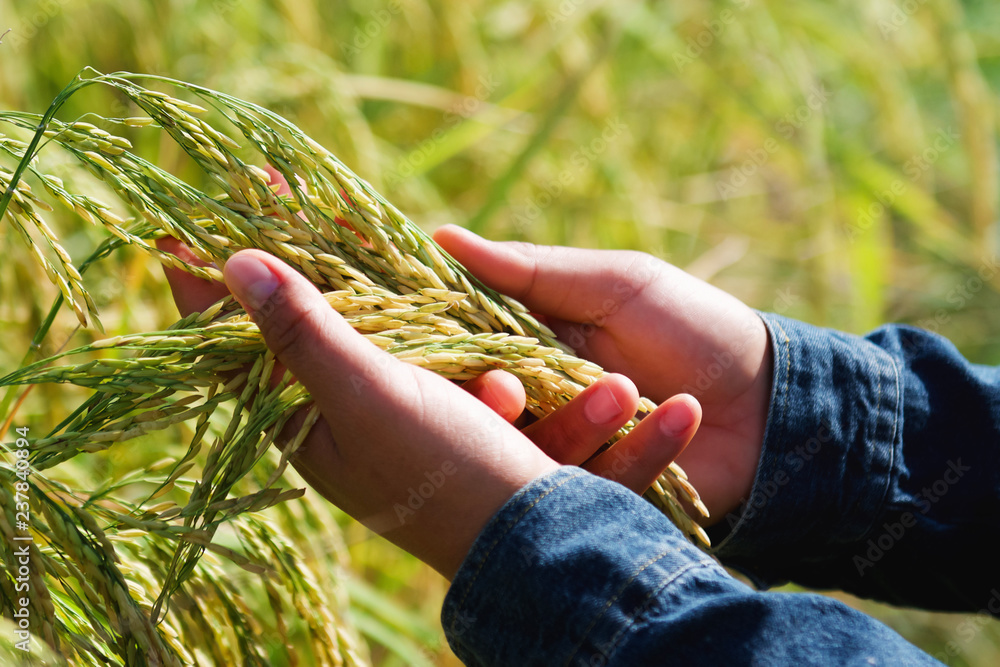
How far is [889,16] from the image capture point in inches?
97.1

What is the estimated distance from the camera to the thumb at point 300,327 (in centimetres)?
89

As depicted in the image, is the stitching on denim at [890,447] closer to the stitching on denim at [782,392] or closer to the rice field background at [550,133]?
the stitching on denim at [782,392]

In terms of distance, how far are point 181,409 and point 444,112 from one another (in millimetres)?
1838

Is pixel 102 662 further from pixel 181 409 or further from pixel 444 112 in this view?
pixel 444 112

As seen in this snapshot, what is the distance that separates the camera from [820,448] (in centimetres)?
138

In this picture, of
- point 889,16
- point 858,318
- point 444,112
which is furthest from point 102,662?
point 889,16

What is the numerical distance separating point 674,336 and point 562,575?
686 millimetres
